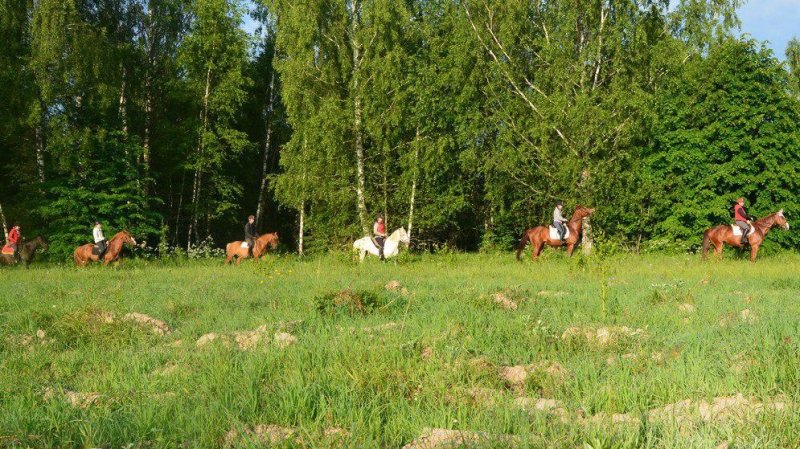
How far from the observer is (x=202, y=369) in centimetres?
530

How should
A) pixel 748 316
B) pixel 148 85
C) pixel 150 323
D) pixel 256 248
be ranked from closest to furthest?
pixel 748 316 → pixel 150 323 → pixel 256 248 → pixel 148 85

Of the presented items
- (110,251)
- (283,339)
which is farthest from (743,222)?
(110,251)

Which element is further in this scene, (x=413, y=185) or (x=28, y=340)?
(x=413, y=185)

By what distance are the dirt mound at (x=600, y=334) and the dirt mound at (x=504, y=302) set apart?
6.69 ft

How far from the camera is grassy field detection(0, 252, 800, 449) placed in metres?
3.69

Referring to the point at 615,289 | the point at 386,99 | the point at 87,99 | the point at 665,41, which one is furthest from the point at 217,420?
the point at 87,99

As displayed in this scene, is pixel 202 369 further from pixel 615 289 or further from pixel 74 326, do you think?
pixel 615 289

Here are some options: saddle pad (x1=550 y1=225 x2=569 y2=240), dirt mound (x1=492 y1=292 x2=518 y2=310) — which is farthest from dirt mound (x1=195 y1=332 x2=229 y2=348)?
saddle pad (x1=550 y1=225 x2=569 y2=240)

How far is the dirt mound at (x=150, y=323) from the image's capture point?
726 cm

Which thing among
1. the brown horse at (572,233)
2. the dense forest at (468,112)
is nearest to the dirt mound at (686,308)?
the brown horse at (572,233)

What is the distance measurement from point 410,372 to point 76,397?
2464 mm

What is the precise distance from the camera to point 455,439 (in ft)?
11.3

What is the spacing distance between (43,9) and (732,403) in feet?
91.1

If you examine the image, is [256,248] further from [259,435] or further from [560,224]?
[259,435]
